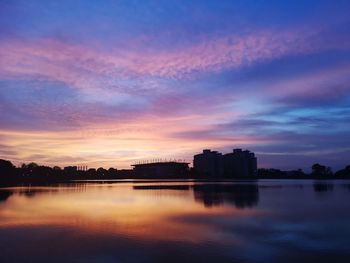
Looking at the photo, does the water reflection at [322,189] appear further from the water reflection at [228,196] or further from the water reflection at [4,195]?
the water reflection at [4,195]

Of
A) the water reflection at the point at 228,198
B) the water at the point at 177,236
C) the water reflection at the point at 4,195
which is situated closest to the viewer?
the water at the point at 177,236

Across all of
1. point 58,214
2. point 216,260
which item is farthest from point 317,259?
point 58,214

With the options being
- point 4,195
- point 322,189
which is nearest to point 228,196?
point 322,189

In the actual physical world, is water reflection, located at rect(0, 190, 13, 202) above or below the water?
above

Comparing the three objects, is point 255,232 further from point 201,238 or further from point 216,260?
point 216,260

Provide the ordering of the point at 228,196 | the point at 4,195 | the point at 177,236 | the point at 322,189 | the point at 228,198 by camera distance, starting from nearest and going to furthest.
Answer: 1. the point at 177,236
2. the point at 228,198
3. the point at 228,196
4. the point at 4,195
5. the point at 322,189

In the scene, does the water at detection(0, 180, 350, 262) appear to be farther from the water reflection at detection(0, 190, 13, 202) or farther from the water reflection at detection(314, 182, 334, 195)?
the water reflection at detection(314, 182, 334, 195)

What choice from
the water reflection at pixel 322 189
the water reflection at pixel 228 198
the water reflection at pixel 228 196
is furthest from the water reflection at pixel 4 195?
the water reflection at pixel 322 189

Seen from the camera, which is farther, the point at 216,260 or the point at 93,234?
the point at 93,234

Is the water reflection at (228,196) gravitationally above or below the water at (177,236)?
above

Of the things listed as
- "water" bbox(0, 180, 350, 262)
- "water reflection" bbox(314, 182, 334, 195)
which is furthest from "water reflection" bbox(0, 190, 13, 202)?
"water reflection" bbox(314, 182, 334, 195)

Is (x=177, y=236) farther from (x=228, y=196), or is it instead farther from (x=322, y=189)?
(x=322, y=189)

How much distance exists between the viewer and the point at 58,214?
36594 millimetres

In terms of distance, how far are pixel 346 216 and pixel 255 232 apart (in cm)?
1323
